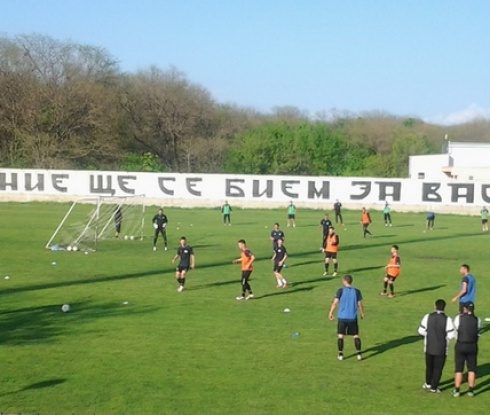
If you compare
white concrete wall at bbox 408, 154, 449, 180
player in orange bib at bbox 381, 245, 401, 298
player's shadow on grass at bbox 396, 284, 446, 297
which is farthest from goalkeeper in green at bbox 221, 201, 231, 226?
white concrete wall at bbox 408, 154, 449, 180

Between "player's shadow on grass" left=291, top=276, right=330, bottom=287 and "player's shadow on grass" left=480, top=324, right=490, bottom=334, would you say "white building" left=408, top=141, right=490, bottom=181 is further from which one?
"player's shadow on grass" left=480, top=324, right=490, bottom=334

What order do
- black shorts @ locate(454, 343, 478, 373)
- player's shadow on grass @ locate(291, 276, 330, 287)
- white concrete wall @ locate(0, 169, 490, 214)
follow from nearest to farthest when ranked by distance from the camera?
black shorts @ locate(454, 343, 478, 373) < player's shadow on grass @ locate(291, 276, 330, 287) < white concrete wall @ locate(0, 169, 490, 214)

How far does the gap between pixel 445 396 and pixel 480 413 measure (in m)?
0.90

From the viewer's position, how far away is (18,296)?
68.4 ft

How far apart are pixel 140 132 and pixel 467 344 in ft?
269

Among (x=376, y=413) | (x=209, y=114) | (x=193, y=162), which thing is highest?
(x=209, y=114)

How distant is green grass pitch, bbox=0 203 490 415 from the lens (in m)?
12.1

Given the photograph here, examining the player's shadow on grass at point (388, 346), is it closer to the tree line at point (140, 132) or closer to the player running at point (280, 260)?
the player running at point (280, 260)

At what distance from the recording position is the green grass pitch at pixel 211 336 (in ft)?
39.8

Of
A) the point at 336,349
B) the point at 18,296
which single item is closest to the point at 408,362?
the point at 336,349

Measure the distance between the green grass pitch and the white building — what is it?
37098 millimetres

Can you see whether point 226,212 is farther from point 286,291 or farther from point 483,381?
point 483,381

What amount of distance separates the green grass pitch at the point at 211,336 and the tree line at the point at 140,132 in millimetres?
45210

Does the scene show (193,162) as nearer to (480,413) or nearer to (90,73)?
(90,73)
